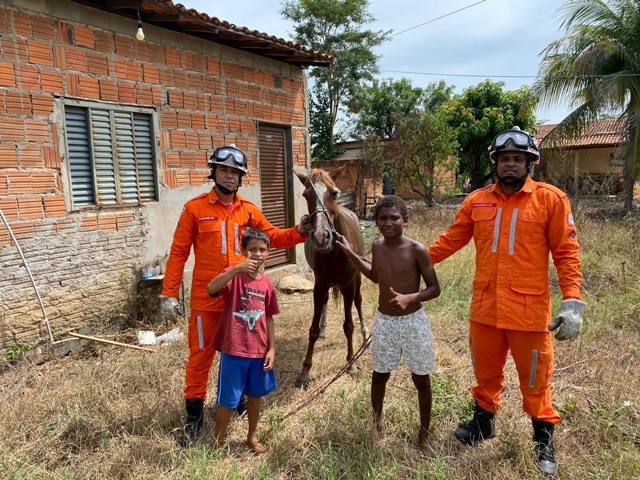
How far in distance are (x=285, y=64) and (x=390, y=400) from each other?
20.4ft

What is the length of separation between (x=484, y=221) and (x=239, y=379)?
1.90 meters

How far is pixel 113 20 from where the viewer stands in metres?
5.26

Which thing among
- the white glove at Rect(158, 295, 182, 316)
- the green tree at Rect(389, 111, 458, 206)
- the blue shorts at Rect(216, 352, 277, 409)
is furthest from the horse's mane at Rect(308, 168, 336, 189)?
the green tree at Rect(389, 111, 458, 206)

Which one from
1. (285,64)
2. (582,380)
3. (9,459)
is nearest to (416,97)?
(285,64)

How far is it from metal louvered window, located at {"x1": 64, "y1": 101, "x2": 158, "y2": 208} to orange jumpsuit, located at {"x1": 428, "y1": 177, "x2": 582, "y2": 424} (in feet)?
14.8

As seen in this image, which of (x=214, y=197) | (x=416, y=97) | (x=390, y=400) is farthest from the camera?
(x=416, y=97)

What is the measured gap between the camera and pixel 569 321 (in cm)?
247

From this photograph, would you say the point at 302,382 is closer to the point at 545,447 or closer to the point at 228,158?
the point at 545,447

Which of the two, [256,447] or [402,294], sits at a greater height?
[402,294]

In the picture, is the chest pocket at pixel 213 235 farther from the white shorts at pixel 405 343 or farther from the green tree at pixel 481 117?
the green tree at pixel 481 117

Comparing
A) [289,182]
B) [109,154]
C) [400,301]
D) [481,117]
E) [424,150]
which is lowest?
[400,301]

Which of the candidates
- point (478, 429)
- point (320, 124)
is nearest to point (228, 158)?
A: point (478, 429)

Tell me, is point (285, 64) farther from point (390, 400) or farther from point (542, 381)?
point (542, 381)

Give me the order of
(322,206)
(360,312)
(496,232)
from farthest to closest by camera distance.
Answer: (360,312)
(322,206)
(496,232)
